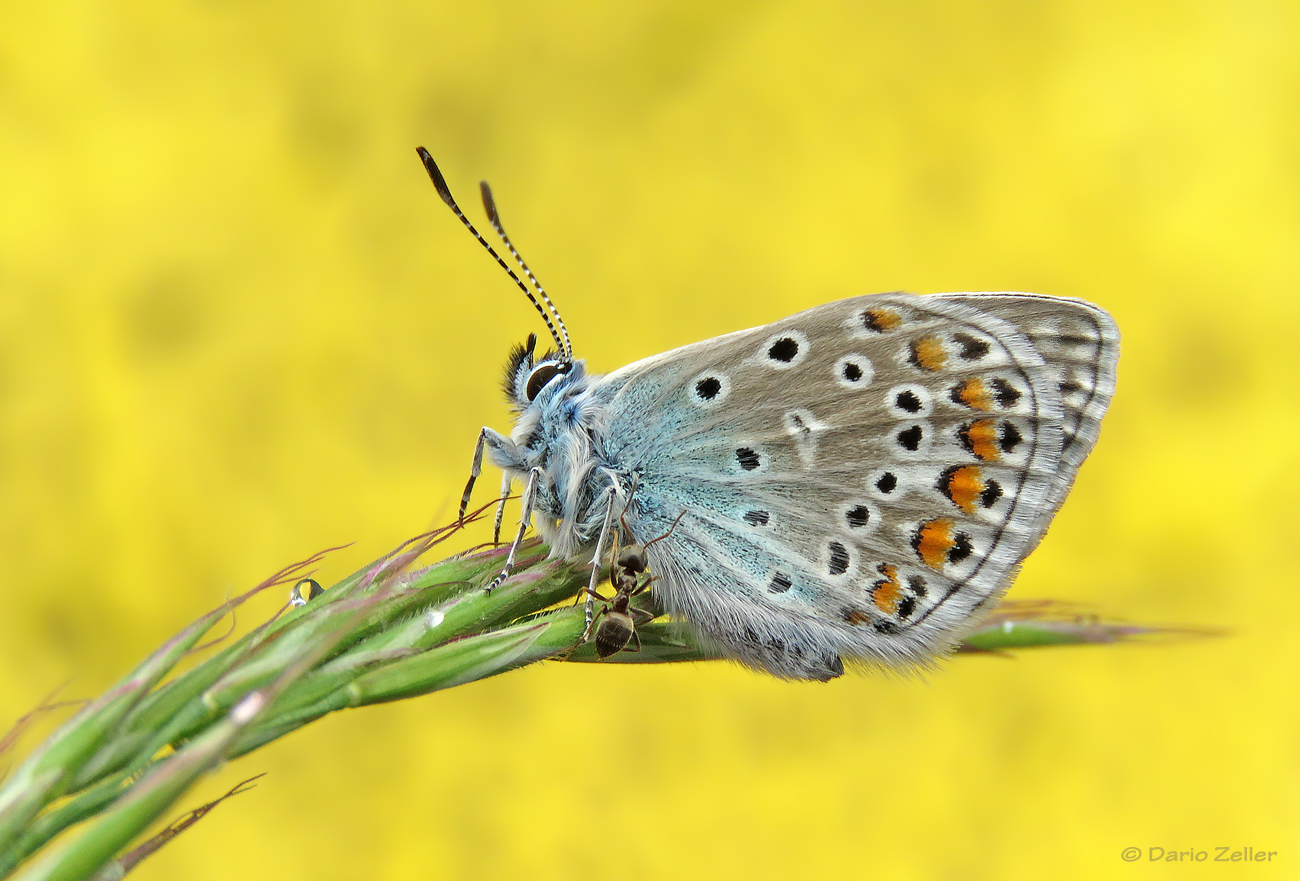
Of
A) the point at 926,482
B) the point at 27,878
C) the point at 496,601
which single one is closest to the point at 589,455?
the point at 496,601

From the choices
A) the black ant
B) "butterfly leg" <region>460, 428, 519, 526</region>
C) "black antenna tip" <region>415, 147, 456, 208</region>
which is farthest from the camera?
"butterfly leg" <region>460, 428, 519, 526</region>

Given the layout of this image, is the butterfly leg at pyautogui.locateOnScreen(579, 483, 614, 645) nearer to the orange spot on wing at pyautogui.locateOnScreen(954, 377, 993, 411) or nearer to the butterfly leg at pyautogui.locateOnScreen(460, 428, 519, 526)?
the butterfly leg at pyautogui.locateOnScreen(460, 428, 519, 526)

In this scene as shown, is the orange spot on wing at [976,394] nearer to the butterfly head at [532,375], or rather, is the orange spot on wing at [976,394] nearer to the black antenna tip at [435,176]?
the butterfly head at [532,375]

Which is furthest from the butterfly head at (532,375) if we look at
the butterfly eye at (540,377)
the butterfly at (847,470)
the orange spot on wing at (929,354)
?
the orange spot on wing at (929,354)

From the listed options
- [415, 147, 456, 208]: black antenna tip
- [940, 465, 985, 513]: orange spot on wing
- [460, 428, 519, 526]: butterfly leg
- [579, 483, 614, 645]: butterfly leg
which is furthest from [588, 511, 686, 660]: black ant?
[415, 147, 456, 208]: black antenna tip

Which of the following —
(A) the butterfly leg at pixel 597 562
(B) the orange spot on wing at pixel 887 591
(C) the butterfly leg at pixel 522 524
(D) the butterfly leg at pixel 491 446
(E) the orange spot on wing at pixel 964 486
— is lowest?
(B) the orange spot on wing at pixel 887 591

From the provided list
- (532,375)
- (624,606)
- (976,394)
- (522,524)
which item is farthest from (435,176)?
(976,394)

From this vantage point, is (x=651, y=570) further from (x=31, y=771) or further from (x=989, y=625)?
(x=31, y=771)
